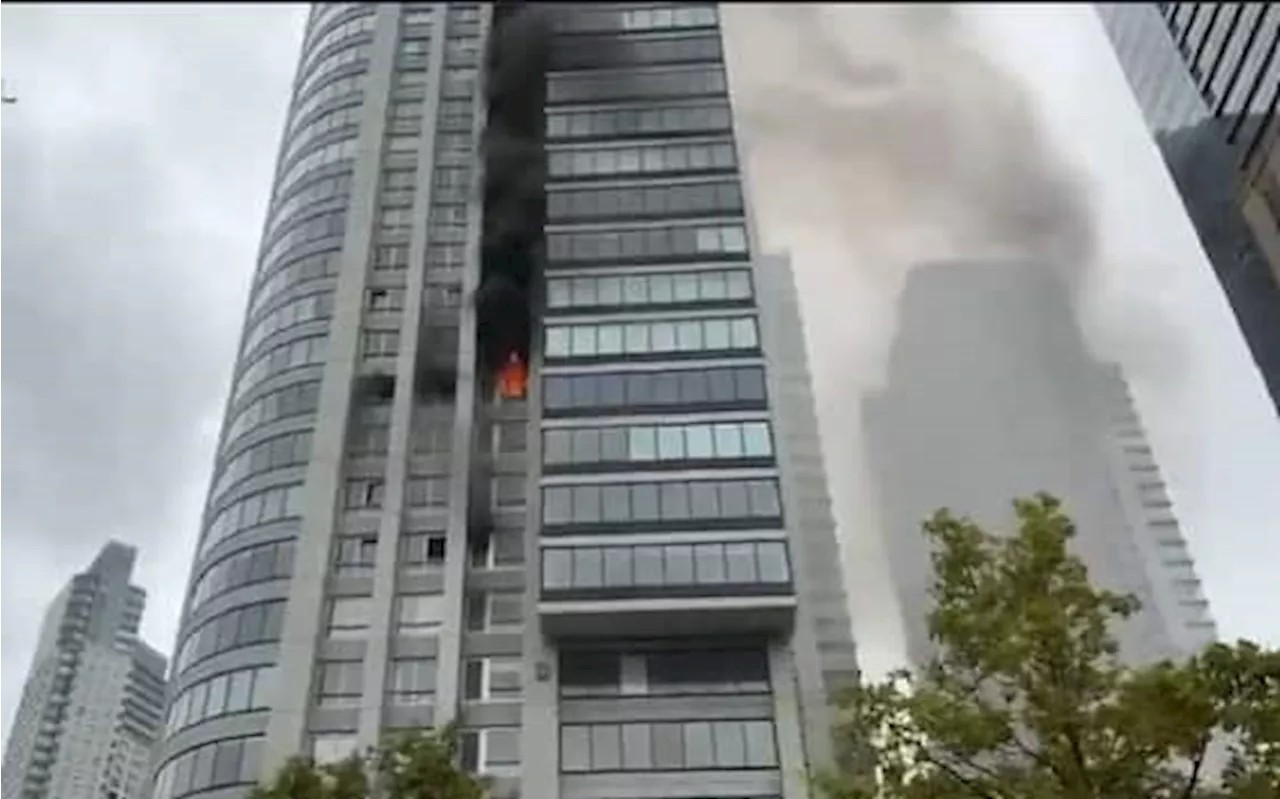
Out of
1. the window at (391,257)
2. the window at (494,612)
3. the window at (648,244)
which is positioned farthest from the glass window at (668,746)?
the window at (391,257)

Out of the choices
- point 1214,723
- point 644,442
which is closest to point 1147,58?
point 644,442

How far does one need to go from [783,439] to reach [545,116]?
58.6 feet

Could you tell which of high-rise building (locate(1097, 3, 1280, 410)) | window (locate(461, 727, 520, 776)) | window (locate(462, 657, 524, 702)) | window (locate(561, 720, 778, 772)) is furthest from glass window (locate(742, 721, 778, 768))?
high-rise building (locate(1097, 3, 1280, 410))

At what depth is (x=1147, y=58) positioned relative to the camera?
46906mm

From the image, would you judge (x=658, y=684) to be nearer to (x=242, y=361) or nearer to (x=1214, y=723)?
(x=242, y=361)

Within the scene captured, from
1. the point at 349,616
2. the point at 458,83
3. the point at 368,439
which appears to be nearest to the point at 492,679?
the point at 349,616

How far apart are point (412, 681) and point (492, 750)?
123 inches

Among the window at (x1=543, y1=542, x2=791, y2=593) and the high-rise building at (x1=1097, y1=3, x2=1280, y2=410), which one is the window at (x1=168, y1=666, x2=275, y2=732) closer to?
the window at (x1=543, y1=542, x2=791, y2=593)

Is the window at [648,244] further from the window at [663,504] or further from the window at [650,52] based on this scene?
the window at [663,504]

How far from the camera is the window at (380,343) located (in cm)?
4378

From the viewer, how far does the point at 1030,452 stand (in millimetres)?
59812

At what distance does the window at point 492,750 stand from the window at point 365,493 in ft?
27.0

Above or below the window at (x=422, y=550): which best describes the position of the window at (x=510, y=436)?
above

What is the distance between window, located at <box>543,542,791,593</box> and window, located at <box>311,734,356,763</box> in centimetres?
672
